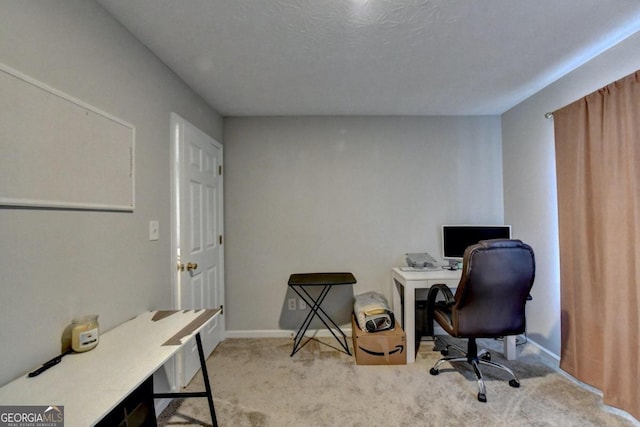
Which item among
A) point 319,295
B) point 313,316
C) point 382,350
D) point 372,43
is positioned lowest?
point 382,350

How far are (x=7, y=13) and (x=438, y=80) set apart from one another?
2.41 m

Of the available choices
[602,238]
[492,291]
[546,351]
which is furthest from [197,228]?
[546,351]

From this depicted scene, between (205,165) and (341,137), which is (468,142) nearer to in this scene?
(341,137)

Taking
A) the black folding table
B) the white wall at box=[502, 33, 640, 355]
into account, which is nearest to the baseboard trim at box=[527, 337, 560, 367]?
the white wall at box=[502, 33, 640, 355]

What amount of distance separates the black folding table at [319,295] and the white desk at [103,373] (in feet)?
3.95

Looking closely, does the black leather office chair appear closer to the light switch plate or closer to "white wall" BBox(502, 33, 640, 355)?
"white wall" BBox(502, 33, 640, 355)

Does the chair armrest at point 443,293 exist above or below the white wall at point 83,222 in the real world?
below

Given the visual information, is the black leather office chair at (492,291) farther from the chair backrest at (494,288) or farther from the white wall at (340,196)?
the white wall at (340,196)

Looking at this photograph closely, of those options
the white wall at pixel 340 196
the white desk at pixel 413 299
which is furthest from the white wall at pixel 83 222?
the white desk at pixel 413 299

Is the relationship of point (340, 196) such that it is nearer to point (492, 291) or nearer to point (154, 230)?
point (492, 291)

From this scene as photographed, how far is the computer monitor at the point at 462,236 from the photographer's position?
2.54 m

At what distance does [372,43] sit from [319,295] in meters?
2.28

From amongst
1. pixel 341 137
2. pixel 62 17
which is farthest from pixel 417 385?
pixel 62 17

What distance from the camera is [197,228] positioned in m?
2.21
